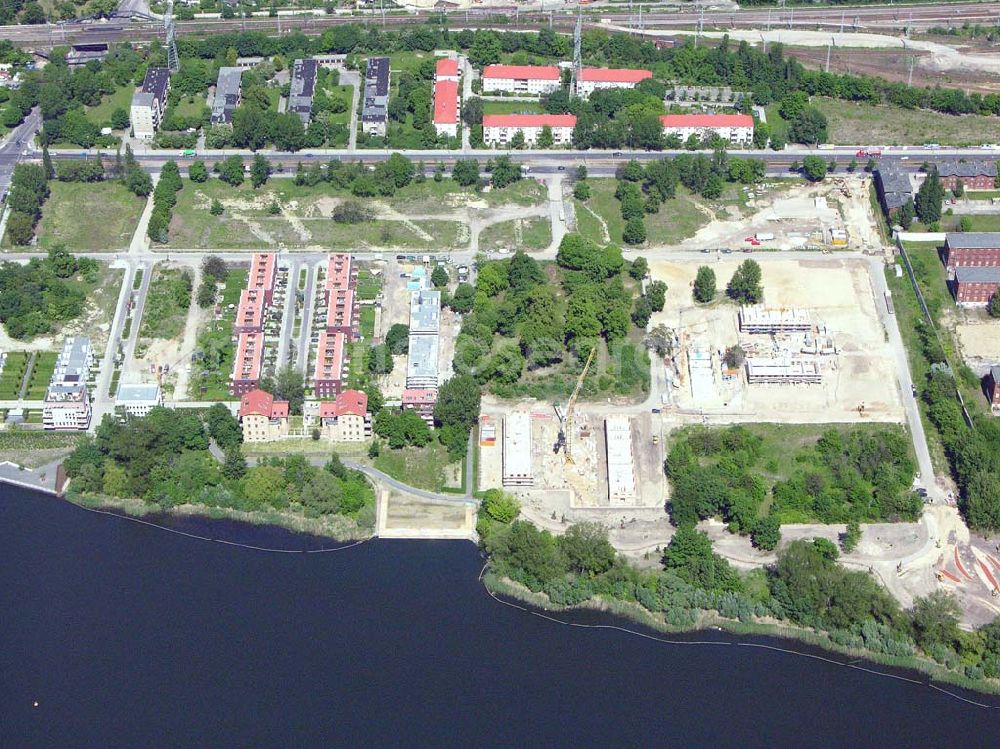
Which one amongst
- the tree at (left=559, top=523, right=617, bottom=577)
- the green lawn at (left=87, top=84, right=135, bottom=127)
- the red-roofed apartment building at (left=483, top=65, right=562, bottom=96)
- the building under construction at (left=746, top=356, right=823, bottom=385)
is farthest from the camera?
the red-roofed apartment building at (left=483, top=65, right=562, bottom=96)

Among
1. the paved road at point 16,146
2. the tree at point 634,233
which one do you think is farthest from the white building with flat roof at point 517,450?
the paved road at point 16,146

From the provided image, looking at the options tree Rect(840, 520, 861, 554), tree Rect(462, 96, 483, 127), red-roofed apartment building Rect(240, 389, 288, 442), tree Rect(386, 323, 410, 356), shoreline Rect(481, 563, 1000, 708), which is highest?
tree Rect(462, 96, 483, 127)

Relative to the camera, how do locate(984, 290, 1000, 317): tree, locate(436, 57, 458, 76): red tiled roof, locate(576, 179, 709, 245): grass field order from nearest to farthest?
locate(984, 290, 1000, 317): tree < locate(576, 179, 709, 245): grass field < locate(436, 57, 458, 76): red tiled roof

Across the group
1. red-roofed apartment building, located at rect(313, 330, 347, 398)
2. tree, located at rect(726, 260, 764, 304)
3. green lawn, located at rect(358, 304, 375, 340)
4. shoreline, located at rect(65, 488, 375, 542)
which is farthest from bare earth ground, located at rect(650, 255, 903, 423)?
shoreline, located at rect(65, 488, 375, 542)

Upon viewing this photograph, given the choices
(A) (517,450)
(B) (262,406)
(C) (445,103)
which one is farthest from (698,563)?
(C) (445,103)

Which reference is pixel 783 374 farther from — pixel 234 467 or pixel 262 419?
pixel 234 467

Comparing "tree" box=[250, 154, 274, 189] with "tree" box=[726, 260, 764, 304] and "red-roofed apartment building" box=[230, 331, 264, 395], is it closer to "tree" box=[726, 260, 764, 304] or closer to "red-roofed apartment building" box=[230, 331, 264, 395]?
"red-roofed apartment building" box=[230, 331, 264, 395]

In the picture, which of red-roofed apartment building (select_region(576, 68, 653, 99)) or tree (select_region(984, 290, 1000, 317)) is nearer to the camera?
tree (select_region(984, 290, 1000, 317))
